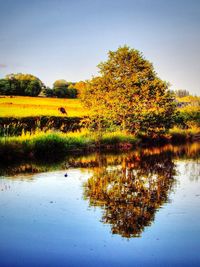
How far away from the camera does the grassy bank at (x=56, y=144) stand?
17.2 meters

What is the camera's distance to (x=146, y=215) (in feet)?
22.8

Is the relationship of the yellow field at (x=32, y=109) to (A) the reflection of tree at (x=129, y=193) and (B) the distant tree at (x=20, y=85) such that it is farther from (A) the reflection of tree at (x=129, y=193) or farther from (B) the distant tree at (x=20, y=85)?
(A) the reflection of tree at (x=129, y=193)

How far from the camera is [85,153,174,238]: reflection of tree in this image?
21.5 ft

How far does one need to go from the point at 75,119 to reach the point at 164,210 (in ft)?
95.3

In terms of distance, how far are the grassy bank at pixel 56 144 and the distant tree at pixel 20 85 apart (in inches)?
2101

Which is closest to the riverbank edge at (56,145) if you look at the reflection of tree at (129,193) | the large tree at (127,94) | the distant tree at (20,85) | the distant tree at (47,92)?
the large tree at (127,94)

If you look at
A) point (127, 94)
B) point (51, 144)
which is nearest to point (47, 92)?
point (127, 94)

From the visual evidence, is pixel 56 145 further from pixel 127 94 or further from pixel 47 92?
pixel 47 92

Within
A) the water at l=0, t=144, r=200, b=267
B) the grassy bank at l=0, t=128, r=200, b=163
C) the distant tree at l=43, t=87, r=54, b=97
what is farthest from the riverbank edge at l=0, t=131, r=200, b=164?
the distant tree at l=43, t=87, r=54, b=97

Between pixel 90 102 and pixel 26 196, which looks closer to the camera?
pixel 26 196

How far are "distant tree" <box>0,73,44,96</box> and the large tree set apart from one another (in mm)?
50015

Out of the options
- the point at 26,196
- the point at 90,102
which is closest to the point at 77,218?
the point at 26,196

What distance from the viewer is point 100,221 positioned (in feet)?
21.5

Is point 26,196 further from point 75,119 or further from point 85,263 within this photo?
point 75,119
